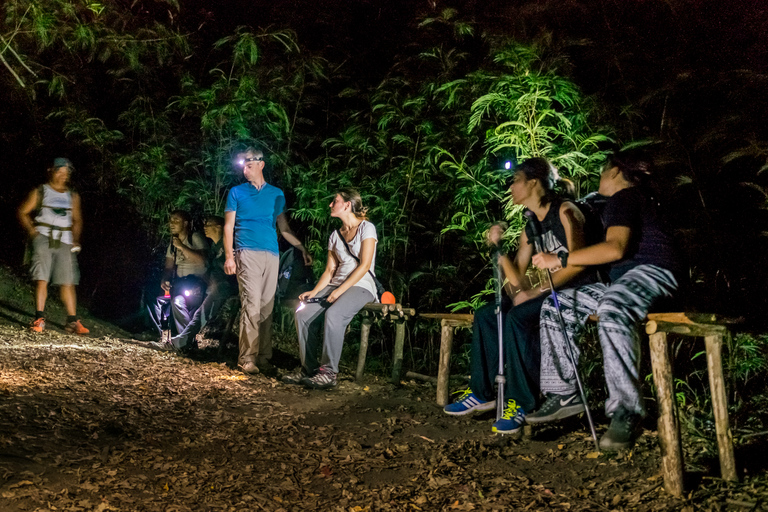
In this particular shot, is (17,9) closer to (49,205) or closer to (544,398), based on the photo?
(49,205)

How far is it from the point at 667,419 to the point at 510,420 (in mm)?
982

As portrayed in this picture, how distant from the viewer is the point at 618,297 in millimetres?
2840

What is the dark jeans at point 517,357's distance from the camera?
3.41 m

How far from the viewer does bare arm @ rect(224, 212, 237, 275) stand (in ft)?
16.2

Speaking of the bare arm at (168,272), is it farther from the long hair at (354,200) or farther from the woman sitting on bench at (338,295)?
the long hair at (354,200)

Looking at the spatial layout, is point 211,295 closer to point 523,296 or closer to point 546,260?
point 523,296

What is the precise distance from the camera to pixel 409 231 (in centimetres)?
602

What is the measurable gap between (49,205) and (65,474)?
431cm

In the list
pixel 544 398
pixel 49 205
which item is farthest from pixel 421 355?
pixel 49 205

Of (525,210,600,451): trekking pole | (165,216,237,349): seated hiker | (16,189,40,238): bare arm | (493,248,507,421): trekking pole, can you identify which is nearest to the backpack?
(165,216,237,349): seated hiker

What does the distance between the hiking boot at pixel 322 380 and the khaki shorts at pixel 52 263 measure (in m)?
3.22

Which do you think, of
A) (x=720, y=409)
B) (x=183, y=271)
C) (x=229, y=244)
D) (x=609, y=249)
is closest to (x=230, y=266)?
(x=229, y=244)

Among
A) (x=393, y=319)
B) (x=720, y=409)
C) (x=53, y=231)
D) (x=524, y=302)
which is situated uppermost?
(x=53, y=231)

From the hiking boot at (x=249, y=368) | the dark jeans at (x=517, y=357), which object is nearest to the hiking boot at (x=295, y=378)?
the hiking boot at (x=249, y=368)
